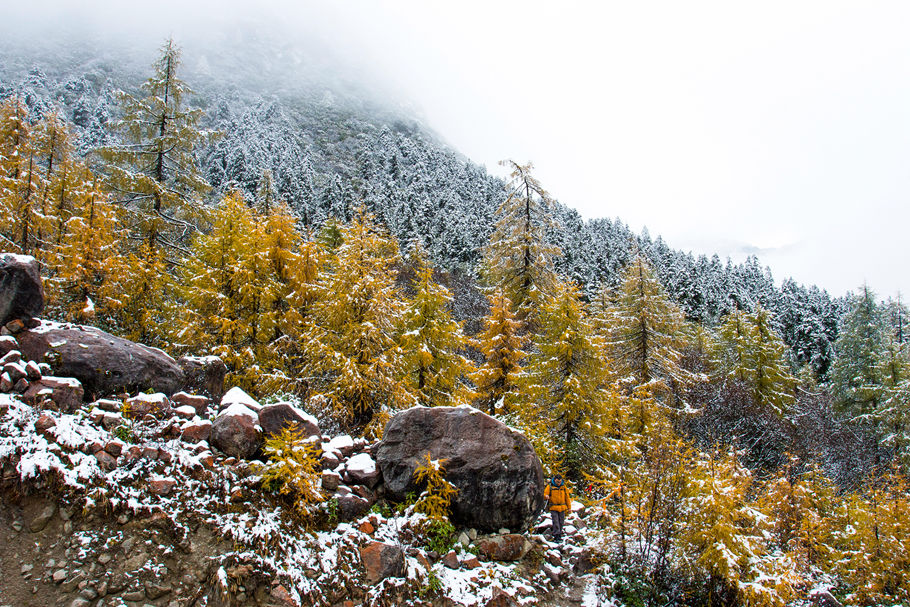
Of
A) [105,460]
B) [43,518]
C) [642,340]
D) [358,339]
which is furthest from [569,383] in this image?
[43,518]

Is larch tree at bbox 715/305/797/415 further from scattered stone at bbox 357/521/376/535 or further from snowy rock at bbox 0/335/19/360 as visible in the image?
snowy rock at bbox 0/335/19/360

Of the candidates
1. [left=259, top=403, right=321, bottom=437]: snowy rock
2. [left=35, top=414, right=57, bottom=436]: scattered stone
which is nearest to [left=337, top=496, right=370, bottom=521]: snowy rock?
[left=259, top=403, right=321, bottom=437]: snowy rock

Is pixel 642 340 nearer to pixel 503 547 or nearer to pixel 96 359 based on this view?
pixel 503 547

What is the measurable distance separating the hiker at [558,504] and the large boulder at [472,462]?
0.24 metres

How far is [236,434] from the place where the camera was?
7.68 meters

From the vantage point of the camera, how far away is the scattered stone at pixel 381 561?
268 inches

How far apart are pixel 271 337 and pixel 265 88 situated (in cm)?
19423

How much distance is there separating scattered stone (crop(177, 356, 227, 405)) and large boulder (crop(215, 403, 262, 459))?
2.46m

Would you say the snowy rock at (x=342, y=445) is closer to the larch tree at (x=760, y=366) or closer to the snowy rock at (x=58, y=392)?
the snowy rock at (x=58, y=392)

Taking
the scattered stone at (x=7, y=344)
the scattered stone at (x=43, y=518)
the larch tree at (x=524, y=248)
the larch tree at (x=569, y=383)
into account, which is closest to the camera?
the scattered stone at (x=43, y=518)

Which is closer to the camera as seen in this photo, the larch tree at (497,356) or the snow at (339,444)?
the snow at (339,444)

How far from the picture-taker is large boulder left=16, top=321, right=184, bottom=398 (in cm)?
765

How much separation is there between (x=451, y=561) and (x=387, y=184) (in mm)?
84905

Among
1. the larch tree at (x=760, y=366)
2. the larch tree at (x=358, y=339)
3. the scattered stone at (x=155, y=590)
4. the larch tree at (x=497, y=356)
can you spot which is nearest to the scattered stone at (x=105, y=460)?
the scattered stone at (x=155, y=590)
